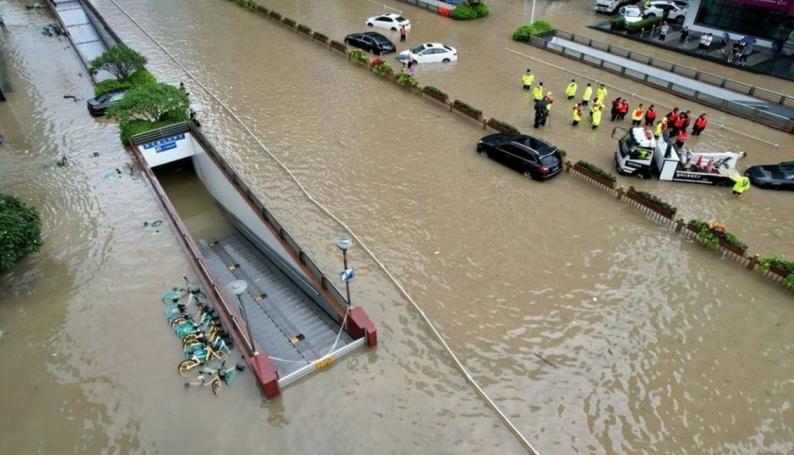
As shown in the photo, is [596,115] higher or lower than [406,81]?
lower

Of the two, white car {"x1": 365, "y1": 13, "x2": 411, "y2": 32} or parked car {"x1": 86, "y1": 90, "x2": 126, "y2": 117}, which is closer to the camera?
parked car {"x1": 86, "y1": 90, "x2": 126, "y2": 117}

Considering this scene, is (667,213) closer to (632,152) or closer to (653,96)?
(632,152)

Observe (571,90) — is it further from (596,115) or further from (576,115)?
(596,115)

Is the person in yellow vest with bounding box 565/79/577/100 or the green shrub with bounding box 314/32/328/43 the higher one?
the green shrub with bounding box 314/32/328/43

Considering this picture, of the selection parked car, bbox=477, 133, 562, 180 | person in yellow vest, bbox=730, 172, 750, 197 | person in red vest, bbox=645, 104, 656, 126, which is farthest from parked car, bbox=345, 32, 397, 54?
person in yellow vest, bbox=730, 172, 750, 197

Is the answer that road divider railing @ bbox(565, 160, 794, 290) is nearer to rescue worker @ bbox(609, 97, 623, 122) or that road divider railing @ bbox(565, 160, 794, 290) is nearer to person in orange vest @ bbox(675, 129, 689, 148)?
person in orange vest @ bbox(675, 129, 689, 148)

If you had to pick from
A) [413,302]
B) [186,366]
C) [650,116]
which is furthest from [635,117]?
[186,366]
